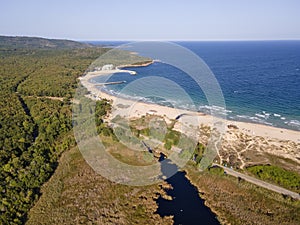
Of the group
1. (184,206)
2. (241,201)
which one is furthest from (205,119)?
(184,206)

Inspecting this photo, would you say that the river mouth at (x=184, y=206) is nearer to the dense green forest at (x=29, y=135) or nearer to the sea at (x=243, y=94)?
the dense green forest at (x=29, y=135)

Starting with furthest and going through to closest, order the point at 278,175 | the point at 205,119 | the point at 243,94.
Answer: the point at 243,94, the point at 205,119, the point at 278,175

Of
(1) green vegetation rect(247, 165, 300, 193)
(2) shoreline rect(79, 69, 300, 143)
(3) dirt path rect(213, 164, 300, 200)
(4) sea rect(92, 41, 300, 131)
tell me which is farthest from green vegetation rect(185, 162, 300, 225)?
(4) sea rect(92, 41, 300, 131)

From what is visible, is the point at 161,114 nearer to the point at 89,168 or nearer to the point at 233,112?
the point at 233,112

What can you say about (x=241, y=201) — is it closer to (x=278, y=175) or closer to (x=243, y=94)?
(x=278, y=175)

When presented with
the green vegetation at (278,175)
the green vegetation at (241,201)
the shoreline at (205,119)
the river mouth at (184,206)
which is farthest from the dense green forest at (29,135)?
the green vegetation at (278,175)

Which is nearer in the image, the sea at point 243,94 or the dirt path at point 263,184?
the dirt path at point 263,184
